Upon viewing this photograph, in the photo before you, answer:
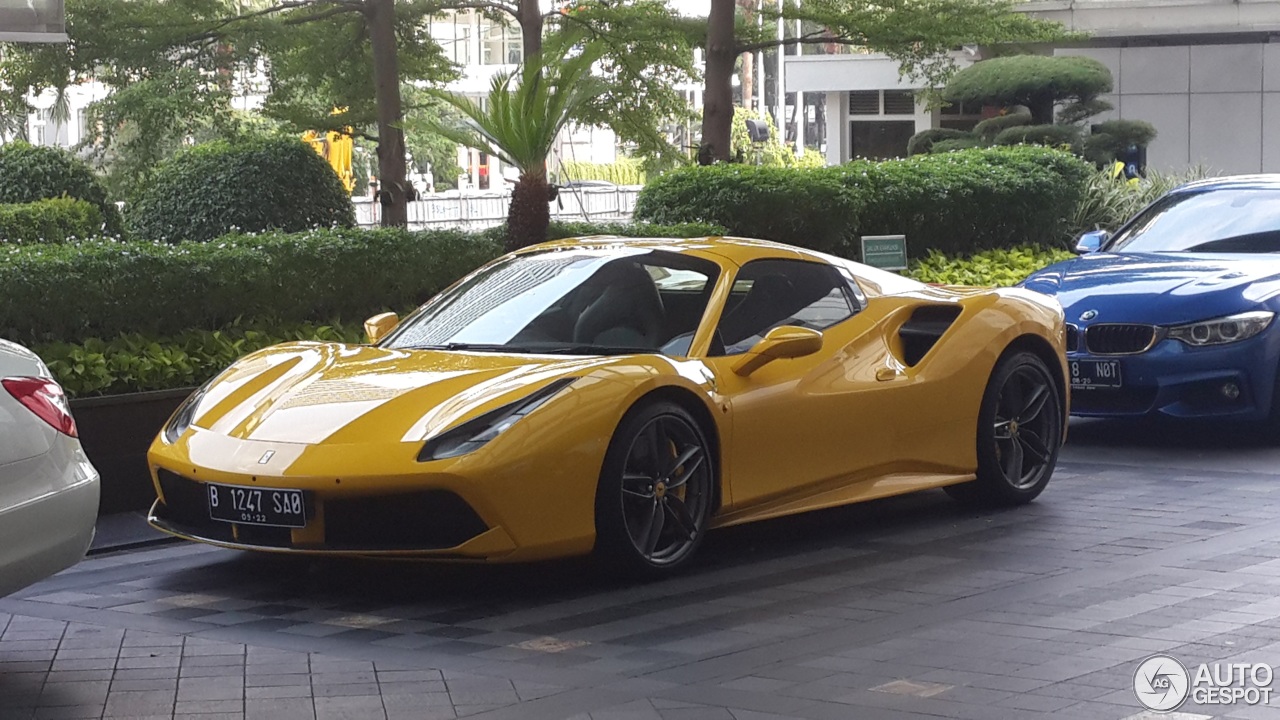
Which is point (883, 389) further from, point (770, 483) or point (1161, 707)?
point (1161, 707)

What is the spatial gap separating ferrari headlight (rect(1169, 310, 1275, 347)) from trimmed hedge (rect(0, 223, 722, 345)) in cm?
480

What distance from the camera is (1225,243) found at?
1102 centimetres

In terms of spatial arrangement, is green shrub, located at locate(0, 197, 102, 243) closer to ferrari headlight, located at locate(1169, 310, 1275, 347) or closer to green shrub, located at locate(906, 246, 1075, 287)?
green shrub, located at locate(906, 246, 1075, 287)

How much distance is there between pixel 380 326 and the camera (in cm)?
784

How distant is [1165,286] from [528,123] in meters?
4.74

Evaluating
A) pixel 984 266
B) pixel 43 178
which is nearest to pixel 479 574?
pixel 984 266

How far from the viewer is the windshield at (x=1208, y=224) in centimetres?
1098

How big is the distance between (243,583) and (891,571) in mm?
2626

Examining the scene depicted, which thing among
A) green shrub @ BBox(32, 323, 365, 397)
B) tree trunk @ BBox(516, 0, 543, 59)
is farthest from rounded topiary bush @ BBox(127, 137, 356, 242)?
tree trunk @ BBox(516, 0, 543, 59)

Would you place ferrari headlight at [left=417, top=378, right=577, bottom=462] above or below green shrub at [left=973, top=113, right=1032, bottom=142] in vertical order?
below

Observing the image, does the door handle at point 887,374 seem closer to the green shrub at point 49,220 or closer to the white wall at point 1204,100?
the green shrub at point 49,220

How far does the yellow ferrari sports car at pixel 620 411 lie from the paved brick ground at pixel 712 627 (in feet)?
0.93

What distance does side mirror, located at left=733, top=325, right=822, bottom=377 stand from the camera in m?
6.89

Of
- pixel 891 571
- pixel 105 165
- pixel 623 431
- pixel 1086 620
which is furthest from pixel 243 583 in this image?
pixel 105 165
